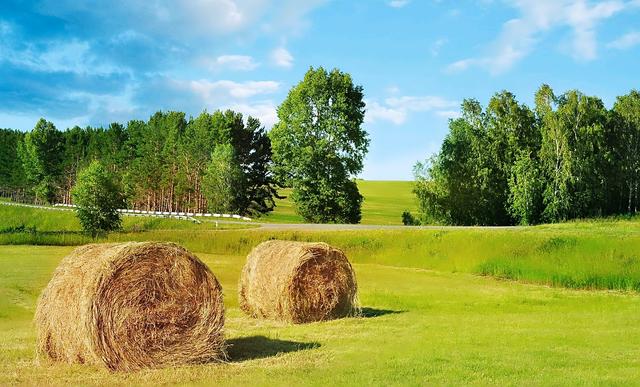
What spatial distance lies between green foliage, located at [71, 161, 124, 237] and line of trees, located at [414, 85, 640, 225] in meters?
30.7

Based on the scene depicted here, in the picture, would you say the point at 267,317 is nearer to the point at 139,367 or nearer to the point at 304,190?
the point at 139,367

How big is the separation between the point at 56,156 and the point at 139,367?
122512 mm

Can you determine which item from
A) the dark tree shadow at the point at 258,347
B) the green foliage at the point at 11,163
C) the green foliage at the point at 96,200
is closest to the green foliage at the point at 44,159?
the green foliage at the point at 11,163

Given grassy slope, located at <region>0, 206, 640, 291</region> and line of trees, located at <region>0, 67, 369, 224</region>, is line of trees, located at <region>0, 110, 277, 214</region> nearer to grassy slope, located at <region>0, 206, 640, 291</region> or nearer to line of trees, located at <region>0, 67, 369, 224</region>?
line of trees, located at <region>0, 67, 369, 224</region>

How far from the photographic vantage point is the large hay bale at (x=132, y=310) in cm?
1124

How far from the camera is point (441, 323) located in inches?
641

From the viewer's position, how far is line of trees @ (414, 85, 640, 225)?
65125 millimetres

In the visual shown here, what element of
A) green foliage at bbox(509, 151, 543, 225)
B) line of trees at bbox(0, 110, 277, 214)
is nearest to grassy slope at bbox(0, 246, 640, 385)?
green foliage at bbox(509, 151, 543, 225)

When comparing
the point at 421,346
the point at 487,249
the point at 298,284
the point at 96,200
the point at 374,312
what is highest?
the point at 96,200

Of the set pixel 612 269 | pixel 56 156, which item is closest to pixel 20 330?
pixel 612 269

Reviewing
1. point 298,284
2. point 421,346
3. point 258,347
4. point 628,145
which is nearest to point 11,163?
point 628,145

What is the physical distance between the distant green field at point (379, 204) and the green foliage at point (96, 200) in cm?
3220

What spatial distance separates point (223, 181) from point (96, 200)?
74.8ft

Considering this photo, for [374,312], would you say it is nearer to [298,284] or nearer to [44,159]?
[298,284]
